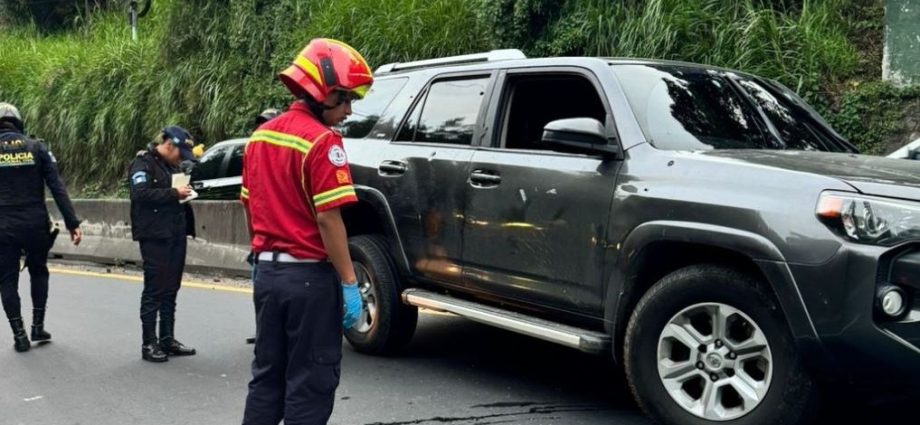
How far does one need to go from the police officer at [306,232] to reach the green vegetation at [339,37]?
7174 millimetres

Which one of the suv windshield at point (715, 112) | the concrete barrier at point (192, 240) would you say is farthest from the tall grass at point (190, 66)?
the suv windshield at point (715, 112)

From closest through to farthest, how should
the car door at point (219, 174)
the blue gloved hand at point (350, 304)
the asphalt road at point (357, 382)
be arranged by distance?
the blue gloved hand at point (350, 304)
the asphalt road at point (357, 382)
the car door at point (219, 174)

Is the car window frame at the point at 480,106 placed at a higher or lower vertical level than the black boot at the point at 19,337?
higher

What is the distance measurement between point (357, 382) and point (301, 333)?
2.23 meters

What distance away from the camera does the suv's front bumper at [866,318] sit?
3543mm

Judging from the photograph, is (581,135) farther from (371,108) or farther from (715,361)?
(371,108)

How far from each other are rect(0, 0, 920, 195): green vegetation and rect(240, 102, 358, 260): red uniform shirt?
7.24 m

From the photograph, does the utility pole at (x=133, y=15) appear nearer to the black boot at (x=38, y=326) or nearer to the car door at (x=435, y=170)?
the black boot at (x=38, y=326)

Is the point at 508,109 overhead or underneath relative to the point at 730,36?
underneath

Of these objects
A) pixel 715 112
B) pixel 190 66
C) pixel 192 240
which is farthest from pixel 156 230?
pixel 190 66

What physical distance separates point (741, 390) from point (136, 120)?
54.4 feet

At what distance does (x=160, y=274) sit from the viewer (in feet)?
21.3

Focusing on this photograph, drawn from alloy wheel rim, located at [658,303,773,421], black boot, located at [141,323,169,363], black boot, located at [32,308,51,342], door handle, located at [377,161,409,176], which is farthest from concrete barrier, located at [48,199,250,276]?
alloy wheel rim, located at [658,303,773,421]

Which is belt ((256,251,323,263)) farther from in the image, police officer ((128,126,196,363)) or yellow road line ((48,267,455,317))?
yellow road line ((48,267,455,317))
